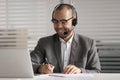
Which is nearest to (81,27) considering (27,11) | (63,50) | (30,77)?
(27,11)

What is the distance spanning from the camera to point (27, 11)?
13.6 ft

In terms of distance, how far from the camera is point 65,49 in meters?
2.70

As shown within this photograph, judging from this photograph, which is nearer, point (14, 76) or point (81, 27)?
point (14, 76)

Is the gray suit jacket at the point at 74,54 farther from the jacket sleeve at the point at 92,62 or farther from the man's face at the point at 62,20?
the man's face at the point at 62,20

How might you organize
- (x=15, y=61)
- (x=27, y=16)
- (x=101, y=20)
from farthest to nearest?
(x=27, y=16) < (x=101, y=20) < (x=15, y=61)

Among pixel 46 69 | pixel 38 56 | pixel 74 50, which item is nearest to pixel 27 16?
pixel 38 56

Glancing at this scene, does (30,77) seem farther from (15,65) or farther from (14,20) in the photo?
(14,20)

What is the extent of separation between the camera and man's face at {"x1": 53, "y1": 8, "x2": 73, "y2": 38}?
2.60 m

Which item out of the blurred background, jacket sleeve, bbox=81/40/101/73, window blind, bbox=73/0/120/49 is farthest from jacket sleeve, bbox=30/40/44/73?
window blind, bbox=73/0/120/49

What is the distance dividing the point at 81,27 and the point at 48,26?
1.54 ft

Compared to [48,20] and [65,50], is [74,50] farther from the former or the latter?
[48,20]

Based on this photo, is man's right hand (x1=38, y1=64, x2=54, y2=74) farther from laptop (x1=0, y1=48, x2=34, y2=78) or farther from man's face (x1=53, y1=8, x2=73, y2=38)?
man's face (x1=53, y1=8, x2=73, y2=38)

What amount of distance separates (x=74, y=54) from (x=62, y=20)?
0.33 metres

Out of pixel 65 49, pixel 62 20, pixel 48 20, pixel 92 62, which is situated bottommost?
pixel 92 62
